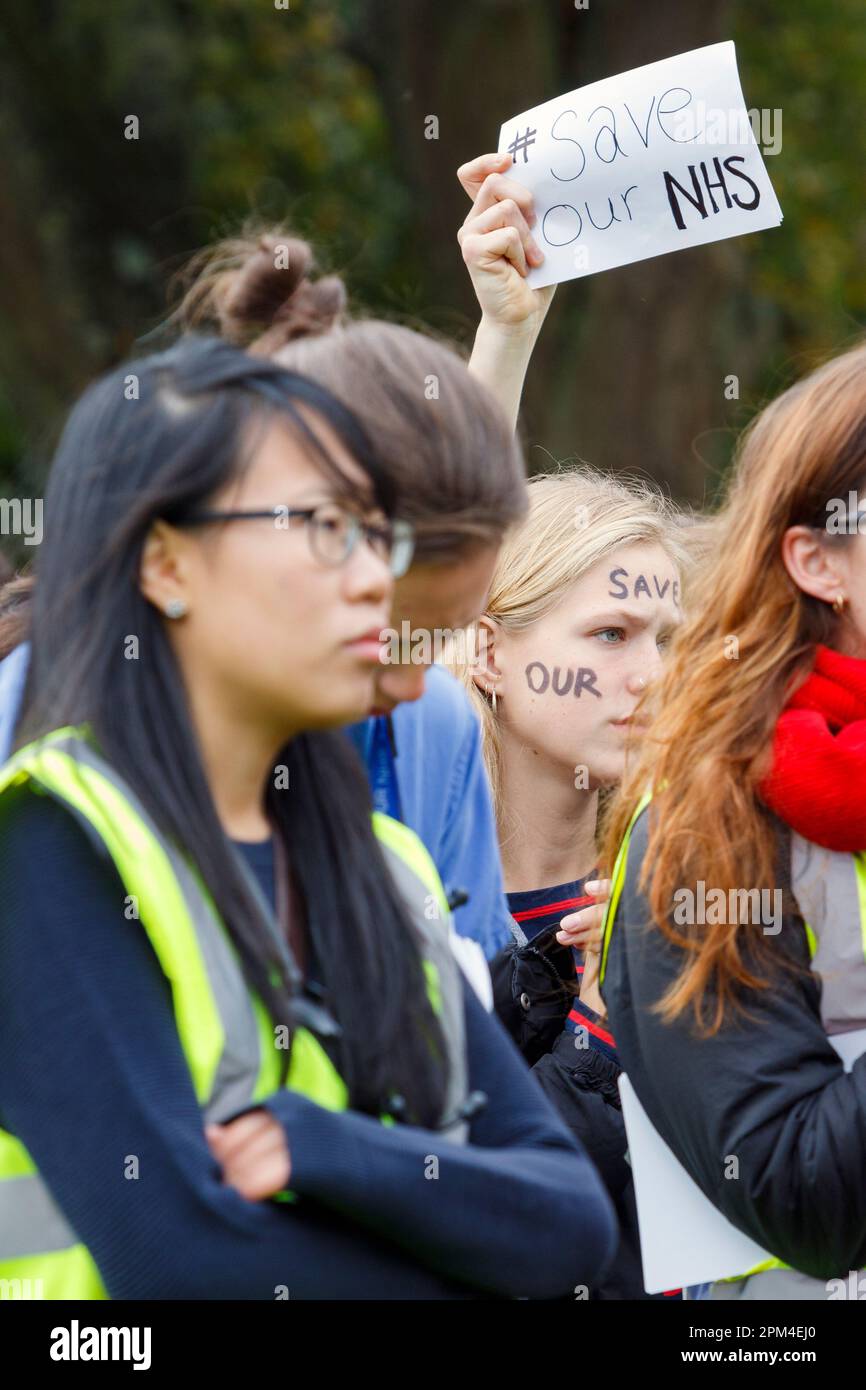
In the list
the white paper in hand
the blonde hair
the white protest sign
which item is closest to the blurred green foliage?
the blonde hair

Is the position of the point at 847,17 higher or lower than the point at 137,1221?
higher

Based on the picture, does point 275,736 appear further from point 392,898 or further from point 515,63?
point 515,63

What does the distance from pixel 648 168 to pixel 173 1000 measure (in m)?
1.45

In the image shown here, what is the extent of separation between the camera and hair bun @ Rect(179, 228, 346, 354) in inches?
73.6

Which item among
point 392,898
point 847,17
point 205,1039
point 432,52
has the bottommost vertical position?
point 205,1039

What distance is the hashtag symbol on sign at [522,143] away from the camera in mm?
2518

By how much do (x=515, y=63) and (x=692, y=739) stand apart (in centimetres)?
669

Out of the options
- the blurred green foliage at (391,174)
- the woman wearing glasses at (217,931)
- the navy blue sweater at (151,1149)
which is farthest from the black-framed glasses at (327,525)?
the blurred green foliage at (391,174)

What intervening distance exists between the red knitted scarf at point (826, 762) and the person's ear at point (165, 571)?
0.77 meters

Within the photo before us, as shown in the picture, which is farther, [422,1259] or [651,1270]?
[651,1270]

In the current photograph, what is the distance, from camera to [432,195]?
844cm

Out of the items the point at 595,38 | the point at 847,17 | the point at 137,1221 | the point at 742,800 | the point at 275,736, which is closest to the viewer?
the point at 137,1221

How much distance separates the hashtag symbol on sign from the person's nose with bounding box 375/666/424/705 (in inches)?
43.3
